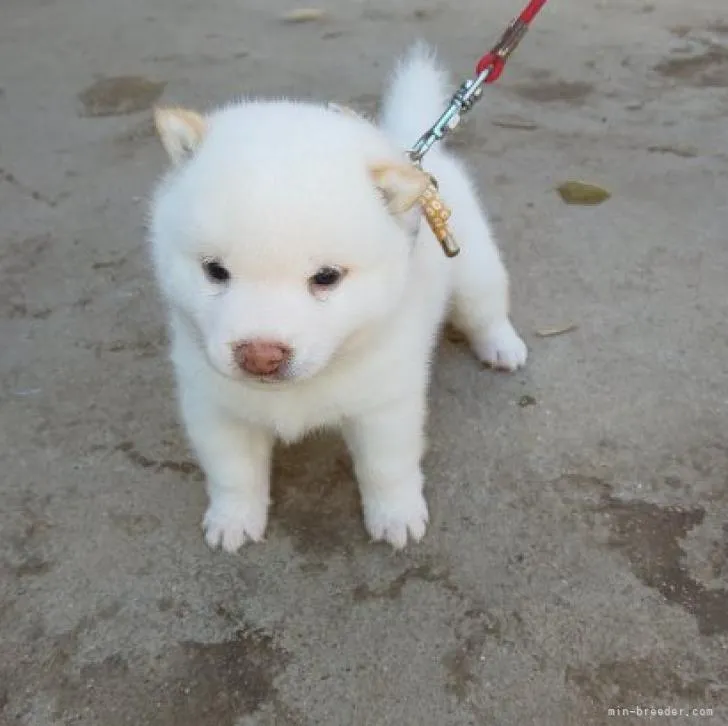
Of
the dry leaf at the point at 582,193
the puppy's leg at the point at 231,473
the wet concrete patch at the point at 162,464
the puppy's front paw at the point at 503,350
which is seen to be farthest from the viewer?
the dry leaf at the point at 582,193

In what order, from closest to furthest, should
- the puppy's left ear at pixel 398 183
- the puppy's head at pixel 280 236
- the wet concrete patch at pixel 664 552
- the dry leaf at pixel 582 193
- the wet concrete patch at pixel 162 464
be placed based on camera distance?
1. the puppy's head at pixel 280 236
2. the puppy's left ear at pixel 398 183
3. the wet concrete patch at pixel 664 552
4. the wet concrete patch at pixel 162 464
5. the dry leaf at pixel 582 193

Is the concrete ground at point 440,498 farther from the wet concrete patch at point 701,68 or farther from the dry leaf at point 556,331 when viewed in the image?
the wet concrete patch at point 701,68

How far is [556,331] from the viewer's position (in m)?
2.53

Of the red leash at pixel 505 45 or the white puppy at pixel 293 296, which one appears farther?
the red leash at pixel 505 45

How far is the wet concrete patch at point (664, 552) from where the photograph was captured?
172 cm

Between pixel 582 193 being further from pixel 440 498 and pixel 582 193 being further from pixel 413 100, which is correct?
pixel 440 498

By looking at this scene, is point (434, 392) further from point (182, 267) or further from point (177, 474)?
point (182, 267)

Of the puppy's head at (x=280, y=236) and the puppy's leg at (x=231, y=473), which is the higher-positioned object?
the puppy's head at (x=280, y=236)

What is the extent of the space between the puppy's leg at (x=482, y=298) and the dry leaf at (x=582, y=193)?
0.85 metres

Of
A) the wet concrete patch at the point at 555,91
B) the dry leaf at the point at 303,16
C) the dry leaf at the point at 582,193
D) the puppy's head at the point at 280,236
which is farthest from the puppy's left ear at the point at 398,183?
the dry leaf at the point at 303,16

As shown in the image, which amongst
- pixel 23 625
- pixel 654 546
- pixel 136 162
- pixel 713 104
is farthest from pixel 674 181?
pixel 23 625

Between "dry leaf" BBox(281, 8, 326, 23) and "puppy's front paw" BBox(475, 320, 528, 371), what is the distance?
10.6 ft

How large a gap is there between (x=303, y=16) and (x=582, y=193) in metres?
2.52

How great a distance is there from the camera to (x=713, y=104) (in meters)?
3.75
